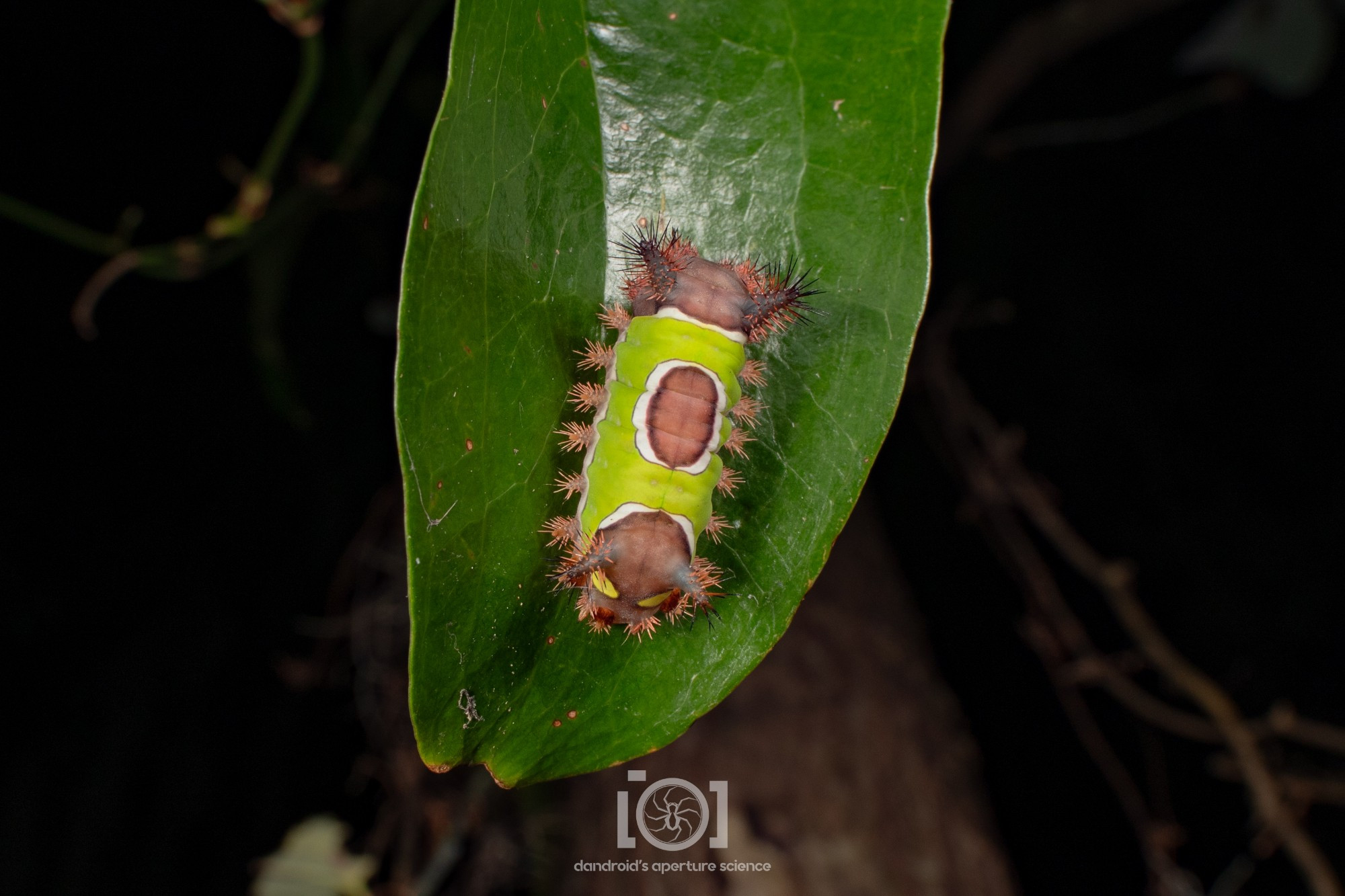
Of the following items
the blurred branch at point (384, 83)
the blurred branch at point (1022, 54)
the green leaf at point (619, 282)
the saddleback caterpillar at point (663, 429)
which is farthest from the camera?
the blurred branch at point (1022, 54)

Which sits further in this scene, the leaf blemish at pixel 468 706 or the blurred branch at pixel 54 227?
the blurred branch at pixel 54 227

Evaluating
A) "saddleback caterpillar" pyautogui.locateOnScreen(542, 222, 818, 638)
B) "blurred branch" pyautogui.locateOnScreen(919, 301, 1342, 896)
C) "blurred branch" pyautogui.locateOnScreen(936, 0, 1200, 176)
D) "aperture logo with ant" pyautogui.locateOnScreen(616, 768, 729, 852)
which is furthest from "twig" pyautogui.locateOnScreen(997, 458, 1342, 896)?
"saddleback caterpillar" pyautogui.locateOnScreen(542, 222, 818, 638)

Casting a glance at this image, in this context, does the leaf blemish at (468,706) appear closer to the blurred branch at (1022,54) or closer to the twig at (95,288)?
the twig at (95,288)

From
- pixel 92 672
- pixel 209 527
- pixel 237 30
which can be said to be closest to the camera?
pixel 237 30

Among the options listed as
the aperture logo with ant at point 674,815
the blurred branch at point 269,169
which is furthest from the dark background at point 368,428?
the aperture logo with ant at point 674,815

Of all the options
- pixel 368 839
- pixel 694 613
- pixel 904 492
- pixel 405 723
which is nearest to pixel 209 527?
pixel 405 723

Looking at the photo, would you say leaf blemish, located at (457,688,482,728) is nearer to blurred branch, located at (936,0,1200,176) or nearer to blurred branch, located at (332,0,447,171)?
blurred branch, located at (332,0,447,171)

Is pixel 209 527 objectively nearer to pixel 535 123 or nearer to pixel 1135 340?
pixel 535 123
